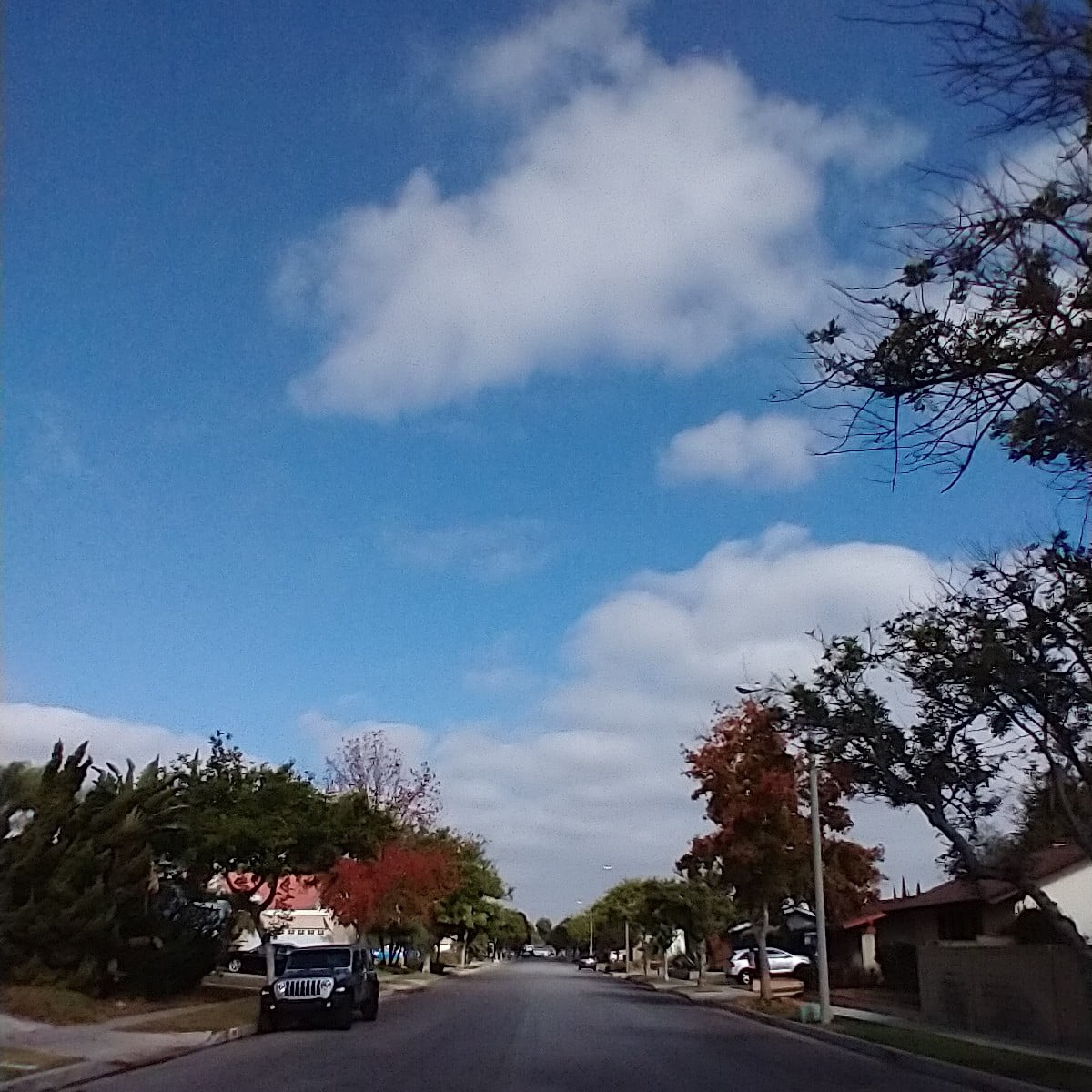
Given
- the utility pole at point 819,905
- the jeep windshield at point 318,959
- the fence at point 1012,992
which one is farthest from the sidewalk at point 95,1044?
the fence at point 1012,992

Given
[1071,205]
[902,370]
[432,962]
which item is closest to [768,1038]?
[902,370]

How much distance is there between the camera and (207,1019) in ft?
100

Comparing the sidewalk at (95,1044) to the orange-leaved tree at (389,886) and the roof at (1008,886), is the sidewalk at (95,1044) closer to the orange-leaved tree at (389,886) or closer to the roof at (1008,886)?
the orange-leaved tree at (389,886)

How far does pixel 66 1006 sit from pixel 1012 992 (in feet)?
61.9

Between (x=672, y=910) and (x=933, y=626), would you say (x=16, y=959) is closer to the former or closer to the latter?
(x=933, y=626)

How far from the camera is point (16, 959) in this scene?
30.8 m

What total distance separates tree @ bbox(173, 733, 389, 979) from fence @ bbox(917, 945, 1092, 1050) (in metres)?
16.0

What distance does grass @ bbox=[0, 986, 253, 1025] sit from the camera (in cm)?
2805

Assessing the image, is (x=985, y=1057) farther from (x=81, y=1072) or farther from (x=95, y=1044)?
(x=95, y=1044)

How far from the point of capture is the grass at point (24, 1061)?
58.7 feet

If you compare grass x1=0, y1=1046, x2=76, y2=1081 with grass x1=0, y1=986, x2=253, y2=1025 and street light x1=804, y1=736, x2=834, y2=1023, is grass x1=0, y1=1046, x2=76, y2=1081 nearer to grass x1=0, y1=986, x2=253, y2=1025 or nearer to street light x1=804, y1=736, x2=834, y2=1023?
grass x1=0, y1=986, x2=253, y2=1025

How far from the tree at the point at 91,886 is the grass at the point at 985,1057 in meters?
16.5

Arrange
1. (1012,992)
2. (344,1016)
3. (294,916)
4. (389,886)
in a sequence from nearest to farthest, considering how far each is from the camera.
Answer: (1012,992), (344,1016), (389,886), (294,916)

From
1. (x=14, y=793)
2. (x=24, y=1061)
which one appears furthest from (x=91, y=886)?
(x=24, y=1061)
